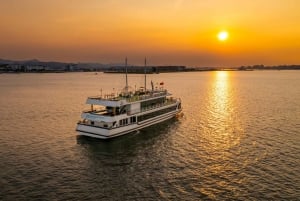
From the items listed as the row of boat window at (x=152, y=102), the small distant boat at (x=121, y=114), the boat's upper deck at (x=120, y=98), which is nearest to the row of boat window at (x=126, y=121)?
the small distant boat at (x=121, y=114)

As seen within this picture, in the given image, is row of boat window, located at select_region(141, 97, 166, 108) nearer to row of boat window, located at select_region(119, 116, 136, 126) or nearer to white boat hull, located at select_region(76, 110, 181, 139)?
row of boat window, located at select_region(119, 116, 136, 126)

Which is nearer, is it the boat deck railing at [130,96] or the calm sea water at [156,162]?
the calm sea water at [156,162]

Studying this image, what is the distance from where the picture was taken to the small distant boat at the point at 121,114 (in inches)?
1704

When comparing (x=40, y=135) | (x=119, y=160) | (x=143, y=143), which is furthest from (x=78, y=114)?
(x=119, y=160)

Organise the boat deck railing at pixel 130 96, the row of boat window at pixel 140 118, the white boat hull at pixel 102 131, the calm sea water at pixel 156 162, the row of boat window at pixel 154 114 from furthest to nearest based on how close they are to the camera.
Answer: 1. the row of boat window at pixel 154 114
2. the boat deck railing at pixel 130 96
3. the row of boat window at pixel 140 118
4. the white boat hull at pixel 102 131
5. the calm sea water at pixel 156 162

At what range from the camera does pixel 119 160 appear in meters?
35.4

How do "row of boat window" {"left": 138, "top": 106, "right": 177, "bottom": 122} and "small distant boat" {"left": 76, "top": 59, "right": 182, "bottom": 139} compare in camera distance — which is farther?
"row of boat window" {"left": 138, "top": 106, "right": 177, "bottom": 122}

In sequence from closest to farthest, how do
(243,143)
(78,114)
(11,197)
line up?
(11,197)
(243,143)
(78,114)

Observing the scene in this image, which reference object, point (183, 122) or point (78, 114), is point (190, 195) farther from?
point (78, 114)

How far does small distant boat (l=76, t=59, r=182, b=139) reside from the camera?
142 feet

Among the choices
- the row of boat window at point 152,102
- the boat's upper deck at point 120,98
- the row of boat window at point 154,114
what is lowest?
the row of boat window at point 154,114

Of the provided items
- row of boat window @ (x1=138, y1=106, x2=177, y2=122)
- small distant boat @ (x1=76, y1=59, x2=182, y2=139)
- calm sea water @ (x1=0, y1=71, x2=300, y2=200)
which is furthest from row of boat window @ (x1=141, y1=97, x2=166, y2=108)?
calm sea water @ (x1=0, y1=71, x2=300, y2=200)

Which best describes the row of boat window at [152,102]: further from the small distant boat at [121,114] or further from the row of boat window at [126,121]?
the row of boat window at [126,121]

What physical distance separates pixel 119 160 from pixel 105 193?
914 cm
